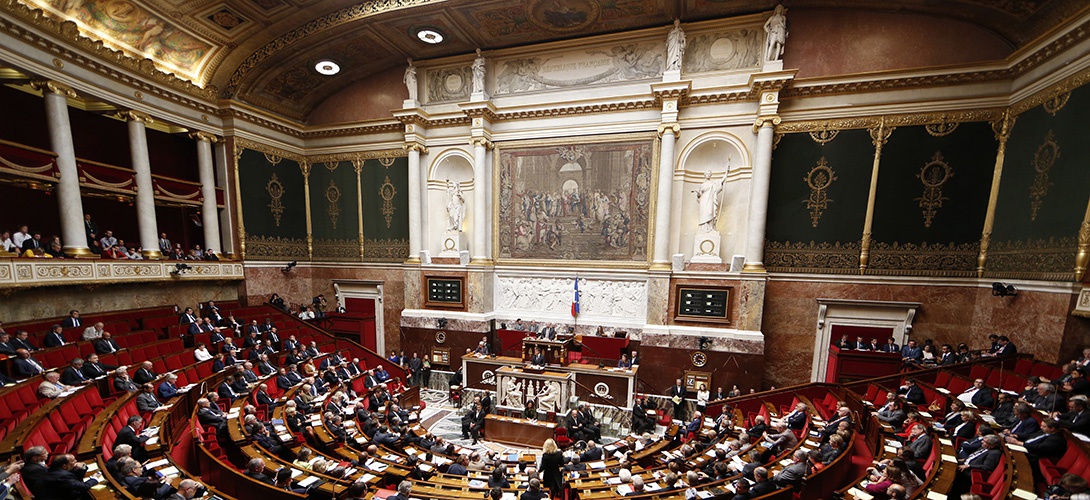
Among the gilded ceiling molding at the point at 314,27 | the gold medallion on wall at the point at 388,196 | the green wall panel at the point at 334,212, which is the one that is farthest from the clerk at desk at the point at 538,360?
the gilded ceiling molding at the point at 314,27

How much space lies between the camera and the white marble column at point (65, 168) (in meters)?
9.99

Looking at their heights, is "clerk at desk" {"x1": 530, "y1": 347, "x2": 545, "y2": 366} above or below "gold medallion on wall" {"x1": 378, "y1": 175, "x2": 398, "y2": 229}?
below

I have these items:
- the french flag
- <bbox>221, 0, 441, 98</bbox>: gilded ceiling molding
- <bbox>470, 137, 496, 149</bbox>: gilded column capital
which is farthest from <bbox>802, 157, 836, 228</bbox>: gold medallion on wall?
<bbox>221, 0, 441, 98</bbox>: gilded ceiling molding

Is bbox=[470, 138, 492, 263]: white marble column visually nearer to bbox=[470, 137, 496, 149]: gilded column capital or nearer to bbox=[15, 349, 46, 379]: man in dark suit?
bbox=[470, 137, 496, 149]: gilded column capital

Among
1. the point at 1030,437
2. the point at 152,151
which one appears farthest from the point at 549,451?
the point at 152,151

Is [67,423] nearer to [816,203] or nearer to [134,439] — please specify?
[134,439]

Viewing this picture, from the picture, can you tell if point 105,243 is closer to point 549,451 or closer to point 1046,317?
point 549,451

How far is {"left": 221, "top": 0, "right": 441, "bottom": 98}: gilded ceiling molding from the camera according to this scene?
1266 centimetres

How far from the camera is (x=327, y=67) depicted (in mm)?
15477

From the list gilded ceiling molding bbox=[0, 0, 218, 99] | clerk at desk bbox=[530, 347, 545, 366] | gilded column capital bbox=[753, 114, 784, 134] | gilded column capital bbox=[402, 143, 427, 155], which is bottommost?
clerk at desk bbox=[530, 347, 545, 366]

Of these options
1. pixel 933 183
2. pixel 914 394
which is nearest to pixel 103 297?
pixel 914 394

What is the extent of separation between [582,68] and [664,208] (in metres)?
6.10

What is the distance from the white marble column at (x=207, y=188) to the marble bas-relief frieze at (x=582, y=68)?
1087 cm

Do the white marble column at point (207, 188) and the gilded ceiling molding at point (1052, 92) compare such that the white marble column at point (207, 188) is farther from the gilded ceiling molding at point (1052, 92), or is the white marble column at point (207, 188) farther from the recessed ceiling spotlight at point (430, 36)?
the gilded ceiling molding at point (1052, 92)
